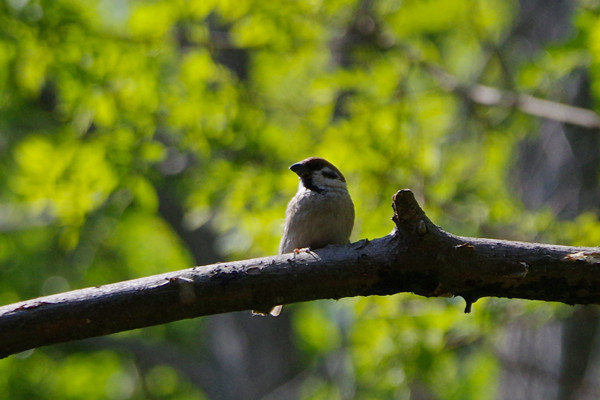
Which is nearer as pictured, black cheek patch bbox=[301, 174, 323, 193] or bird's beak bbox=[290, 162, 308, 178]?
black cheek patch bbox=[301, 174, 323, 193]

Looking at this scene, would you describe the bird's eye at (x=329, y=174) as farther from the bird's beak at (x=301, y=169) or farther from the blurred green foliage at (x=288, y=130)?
the blurred green foliage at (x=288, y=130)

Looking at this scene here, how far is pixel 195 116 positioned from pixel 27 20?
122 cm

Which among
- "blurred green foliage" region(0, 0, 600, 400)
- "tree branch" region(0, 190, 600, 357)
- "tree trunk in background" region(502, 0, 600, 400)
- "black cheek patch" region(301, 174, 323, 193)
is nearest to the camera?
"tree branch" region(0, 190, 600, 357)

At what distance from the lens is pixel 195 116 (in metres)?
5.21

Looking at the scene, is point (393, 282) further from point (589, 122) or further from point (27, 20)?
A: point (27, 20)

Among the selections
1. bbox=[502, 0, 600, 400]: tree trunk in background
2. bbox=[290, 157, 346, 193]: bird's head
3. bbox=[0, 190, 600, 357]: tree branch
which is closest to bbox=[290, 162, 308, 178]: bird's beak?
bbox=[290, 157, 346, 193]: bird's head

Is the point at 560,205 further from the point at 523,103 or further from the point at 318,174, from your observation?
the point at 318,174

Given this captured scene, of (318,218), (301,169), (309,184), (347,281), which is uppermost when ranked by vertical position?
(301,169)

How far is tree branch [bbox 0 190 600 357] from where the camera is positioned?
228cm

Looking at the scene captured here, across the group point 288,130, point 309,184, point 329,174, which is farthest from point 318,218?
point 288,130

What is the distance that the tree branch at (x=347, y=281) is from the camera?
7.49 ft

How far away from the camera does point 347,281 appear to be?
2.41 meters

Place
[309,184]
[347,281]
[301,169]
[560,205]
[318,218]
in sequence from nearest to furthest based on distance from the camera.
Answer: [347,281], [318,218], [309,184], [301,169], [560,205]

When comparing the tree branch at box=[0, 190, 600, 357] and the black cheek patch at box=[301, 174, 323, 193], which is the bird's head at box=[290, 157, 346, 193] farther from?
the tree branch at box=[0, 190, 600, 357]
